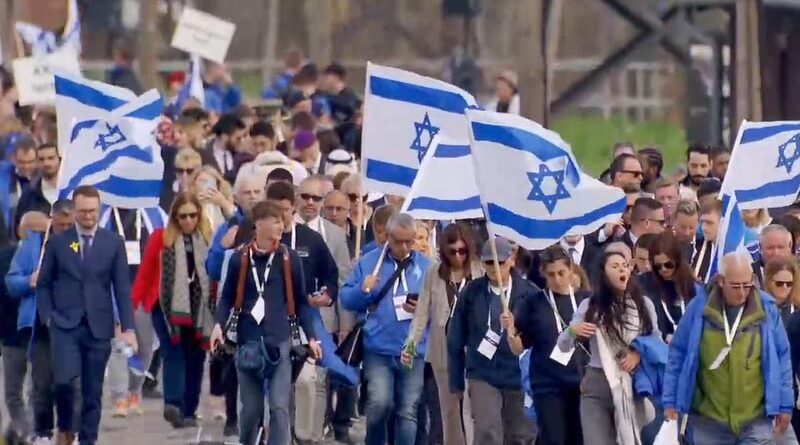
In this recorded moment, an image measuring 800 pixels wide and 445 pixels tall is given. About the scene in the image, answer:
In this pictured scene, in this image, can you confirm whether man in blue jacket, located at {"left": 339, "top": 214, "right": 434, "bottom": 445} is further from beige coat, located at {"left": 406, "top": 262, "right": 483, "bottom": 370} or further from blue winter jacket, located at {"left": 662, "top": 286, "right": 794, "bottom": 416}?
blue winter jacket, located at {"left": 662, "top": 286, "right": 794, "bottom": 416}

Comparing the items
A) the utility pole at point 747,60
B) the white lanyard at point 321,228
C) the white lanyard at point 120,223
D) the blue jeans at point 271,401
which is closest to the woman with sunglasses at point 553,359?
the blue jeans at point 271,401

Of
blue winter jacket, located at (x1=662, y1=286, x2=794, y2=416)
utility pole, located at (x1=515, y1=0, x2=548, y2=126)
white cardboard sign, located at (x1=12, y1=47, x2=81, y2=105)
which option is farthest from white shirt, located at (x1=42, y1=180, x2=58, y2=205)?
white cardboard sign, located at (x1=12, y1=47, x2=81, y2=105)

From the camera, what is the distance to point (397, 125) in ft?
55.6

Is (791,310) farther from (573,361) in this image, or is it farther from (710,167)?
(710,167)

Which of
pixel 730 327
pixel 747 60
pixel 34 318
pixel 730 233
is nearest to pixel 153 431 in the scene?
pixel 34 318

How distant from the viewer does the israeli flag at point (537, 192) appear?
49.2ft

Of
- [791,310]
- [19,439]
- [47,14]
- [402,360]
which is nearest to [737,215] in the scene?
[791,310]

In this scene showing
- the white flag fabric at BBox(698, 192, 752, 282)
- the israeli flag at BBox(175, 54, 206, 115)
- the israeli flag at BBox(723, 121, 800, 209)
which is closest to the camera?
the white flag fabric at BBox(698, 192, 752, 282)

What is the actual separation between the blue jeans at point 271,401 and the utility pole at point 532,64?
248 inches

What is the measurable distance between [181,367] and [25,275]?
1.54m

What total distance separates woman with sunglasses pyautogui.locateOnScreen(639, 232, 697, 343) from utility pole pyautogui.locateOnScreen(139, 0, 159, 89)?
835 inches

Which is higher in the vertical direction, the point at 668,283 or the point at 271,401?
the point at 668,283

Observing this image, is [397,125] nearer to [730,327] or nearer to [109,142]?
[109,142]

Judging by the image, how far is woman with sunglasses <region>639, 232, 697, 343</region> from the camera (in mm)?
14766
